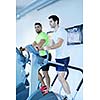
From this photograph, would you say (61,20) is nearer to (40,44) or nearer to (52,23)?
(52,23)

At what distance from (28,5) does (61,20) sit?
0.88ft

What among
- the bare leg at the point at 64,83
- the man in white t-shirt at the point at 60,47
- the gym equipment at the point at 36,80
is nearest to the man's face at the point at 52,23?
the man in white t-shirt at the point at 60,47

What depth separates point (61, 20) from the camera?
183cm

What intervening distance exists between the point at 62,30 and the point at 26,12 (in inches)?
11.6

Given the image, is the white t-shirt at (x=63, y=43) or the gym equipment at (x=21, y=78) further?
the white t-shirt at (x=63, y=43)

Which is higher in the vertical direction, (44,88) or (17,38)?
(17,38)

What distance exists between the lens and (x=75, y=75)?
1.82m

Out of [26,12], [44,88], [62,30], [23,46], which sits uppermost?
[26,12]

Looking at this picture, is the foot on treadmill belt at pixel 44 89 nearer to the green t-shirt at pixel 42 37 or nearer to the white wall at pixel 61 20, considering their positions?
the white wall at pixel 61 20

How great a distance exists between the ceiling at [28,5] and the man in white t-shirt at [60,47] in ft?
0.34

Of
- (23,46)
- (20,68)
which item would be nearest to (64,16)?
(23,46)

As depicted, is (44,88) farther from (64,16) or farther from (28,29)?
(64,16)

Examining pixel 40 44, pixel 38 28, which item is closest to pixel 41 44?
pixel 40 44

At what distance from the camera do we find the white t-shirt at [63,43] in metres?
1.80
